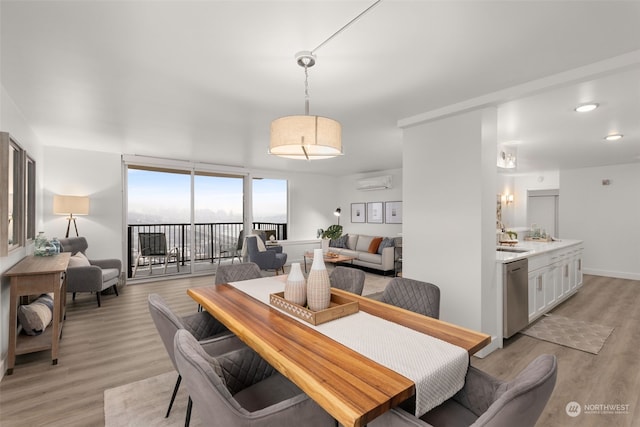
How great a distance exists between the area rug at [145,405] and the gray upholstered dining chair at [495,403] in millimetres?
1484

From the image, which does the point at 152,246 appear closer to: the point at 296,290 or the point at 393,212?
the point at 393,212

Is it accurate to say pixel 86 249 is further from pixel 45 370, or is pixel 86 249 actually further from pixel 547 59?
pixel 547 59

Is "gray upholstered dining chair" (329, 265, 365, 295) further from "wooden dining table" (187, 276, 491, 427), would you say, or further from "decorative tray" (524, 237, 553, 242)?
"decorative tray" (524, 237, 553, 242)

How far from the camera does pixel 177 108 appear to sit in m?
3.13

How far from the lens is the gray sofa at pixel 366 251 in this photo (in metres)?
6.26

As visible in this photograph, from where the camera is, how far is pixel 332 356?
126 centimetres

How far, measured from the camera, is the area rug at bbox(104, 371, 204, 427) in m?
1.92

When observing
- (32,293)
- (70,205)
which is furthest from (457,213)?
(70,205)

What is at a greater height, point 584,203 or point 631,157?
point 631,157

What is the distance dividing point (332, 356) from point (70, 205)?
5.13 meters

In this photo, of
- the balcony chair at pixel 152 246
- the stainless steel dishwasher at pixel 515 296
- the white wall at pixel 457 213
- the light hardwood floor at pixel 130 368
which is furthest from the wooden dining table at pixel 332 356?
the balcony chair at pixel 152 246

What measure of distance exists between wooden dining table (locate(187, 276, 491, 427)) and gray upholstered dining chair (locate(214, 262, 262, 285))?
0.78m

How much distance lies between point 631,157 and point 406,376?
714 cm

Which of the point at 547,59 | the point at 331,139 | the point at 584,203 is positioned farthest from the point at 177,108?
the point at 584,203
